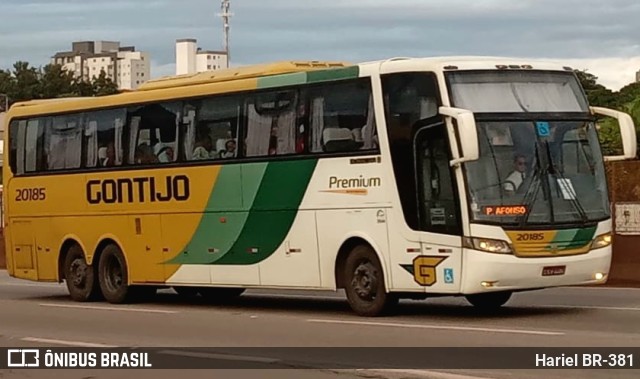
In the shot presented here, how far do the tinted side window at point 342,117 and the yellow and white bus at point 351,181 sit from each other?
2 cm

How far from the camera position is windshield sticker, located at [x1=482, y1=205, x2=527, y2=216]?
1655 cm

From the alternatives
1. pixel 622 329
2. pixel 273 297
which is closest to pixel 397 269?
pixel 622 329

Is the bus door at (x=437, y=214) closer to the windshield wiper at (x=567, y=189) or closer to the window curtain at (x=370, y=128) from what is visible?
the window curtain at (x=370, y=128)

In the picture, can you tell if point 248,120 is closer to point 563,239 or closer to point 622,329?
point 563,239

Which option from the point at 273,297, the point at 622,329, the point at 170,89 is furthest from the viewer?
the point at 273,297

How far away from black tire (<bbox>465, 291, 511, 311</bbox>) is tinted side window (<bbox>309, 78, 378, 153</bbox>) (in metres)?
2.66

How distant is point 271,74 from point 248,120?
2.50 ft

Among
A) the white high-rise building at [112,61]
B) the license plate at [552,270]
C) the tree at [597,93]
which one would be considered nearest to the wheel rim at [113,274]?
the license plate at [552,270]

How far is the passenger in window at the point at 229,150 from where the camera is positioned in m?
20.0

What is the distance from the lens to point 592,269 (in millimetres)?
17078

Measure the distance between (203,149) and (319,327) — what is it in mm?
4810

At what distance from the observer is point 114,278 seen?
23000 millimetres

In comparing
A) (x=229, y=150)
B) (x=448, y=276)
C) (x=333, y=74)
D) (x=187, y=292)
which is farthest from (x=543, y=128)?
(x=187, y=292)

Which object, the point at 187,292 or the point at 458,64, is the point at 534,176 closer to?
the point at 458,64
